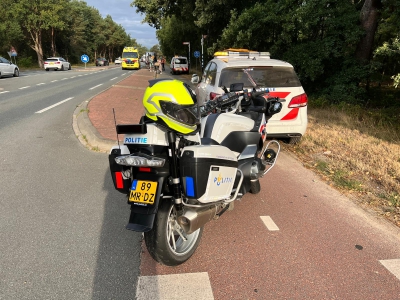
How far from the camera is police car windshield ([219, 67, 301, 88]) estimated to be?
225 inches

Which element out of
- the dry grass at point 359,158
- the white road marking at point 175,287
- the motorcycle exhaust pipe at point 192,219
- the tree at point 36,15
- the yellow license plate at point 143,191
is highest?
the tree at point 36,15

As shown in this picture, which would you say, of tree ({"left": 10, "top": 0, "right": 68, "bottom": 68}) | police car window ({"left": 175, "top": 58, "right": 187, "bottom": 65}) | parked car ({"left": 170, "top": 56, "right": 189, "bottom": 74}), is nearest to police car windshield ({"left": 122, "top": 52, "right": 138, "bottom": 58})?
parked car ({"left": 170, "top": 56, "right": 189, "bottom": 74})

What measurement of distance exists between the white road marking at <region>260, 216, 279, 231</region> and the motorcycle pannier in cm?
108

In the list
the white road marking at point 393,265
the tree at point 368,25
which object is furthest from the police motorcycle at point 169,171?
the tree at point 368,25

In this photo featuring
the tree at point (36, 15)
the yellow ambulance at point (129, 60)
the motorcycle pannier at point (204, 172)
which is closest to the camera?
the motorcycle pannier at point (204, 172)

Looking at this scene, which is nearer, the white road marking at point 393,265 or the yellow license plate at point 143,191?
the yellow license plate at point 143,191

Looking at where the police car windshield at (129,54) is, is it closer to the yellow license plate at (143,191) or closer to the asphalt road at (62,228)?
the asphalt road at (62,228)

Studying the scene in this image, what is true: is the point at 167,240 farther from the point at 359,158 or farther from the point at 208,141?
the point at 359,158

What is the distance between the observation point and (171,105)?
2.22 meters

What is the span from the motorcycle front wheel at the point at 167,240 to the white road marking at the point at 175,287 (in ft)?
0.44

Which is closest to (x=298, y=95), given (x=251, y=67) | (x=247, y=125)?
(x=251, y=67)

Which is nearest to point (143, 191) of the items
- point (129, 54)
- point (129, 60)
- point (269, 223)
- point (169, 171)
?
point (169, 171)

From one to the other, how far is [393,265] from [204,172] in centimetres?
199

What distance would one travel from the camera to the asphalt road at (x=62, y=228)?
2.40 m
